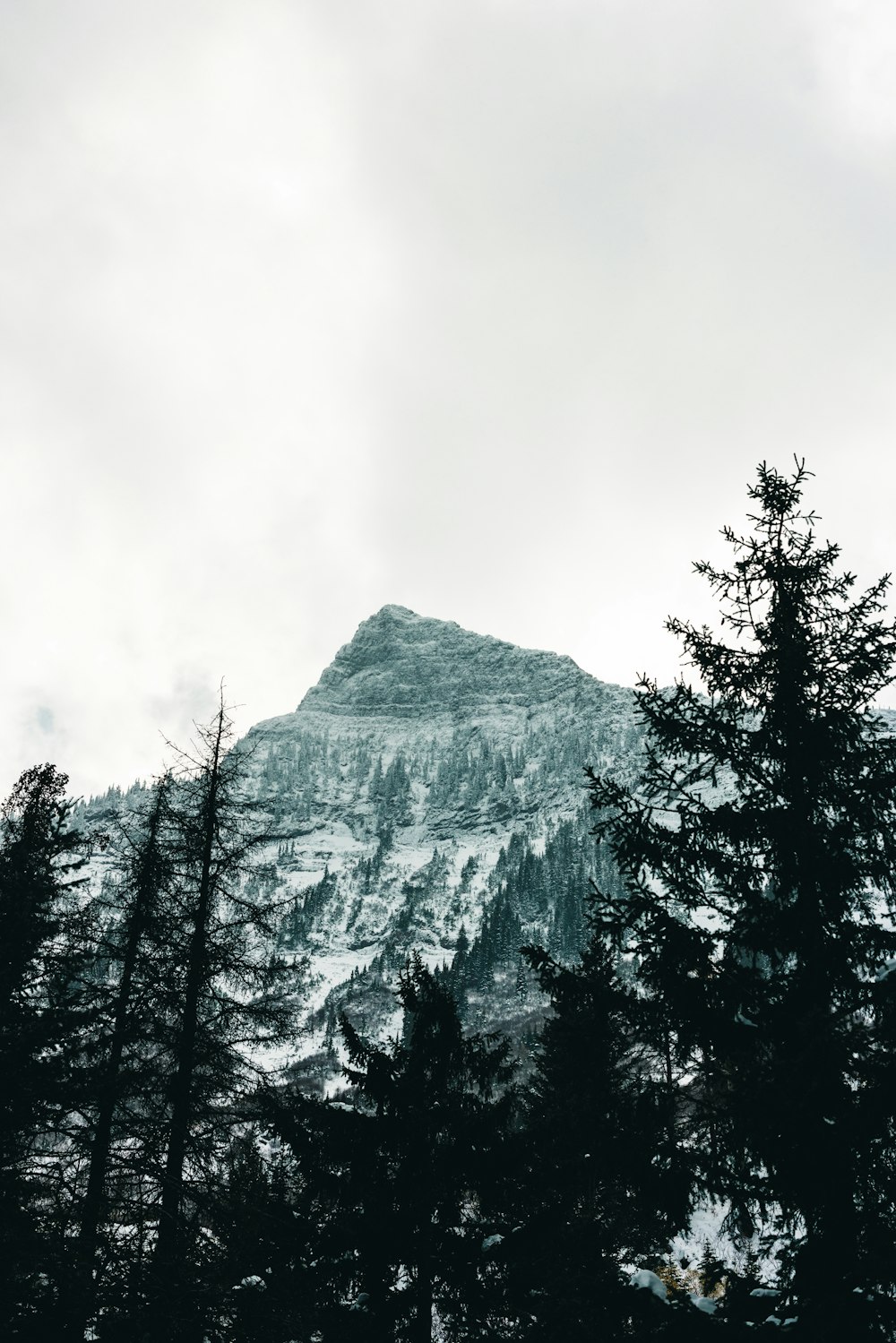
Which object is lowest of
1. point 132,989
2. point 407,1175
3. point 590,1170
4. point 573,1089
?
point 590,1170

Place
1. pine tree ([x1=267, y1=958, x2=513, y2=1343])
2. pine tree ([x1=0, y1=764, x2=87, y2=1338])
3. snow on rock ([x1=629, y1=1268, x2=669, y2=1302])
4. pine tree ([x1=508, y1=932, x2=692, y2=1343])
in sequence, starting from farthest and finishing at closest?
1. pine tree ([x1=267, y1=958, x2=513, y2=1343])
2. pine tree ([x1=508, y1=932, x2=692, y2=1343])
3. snow on rock ([x1=629, y1=1268, x2=669, y2=1302])
4. pine tree ([x1=0, y1=764, x2=87, y2=1338])

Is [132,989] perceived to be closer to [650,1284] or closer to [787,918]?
[650,1284]

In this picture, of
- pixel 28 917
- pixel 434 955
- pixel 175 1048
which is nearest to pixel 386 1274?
pixel 175 1048

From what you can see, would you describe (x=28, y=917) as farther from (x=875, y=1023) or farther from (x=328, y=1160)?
(x=875, y=1023)

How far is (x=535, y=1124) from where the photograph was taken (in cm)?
1457

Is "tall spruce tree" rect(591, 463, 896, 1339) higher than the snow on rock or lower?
higher

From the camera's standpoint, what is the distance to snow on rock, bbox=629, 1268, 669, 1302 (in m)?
6.68

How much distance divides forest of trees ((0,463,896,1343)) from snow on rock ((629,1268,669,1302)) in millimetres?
→ 56

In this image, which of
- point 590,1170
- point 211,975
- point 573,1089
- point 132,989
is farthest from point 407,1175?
point 132,989

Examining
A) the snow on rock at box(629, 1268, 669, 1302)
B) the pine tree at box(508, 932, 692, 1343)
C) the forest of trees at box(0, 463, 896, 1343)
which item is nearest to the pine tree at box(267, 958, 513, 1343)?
the forest of trees at box(0, 463, 896, 1343)

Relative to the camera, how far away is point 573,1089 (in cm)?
1483

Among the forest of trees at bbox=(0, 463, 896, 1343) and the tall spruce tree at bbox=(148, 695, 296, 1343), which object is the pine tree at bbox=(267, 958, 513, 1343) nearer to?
the forest of trees at bbox=(0, 463, 896, 1343)

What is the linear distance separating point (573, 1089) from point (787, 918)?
30.3ft

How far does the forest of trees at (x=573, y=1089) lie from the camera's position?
19.8ft
